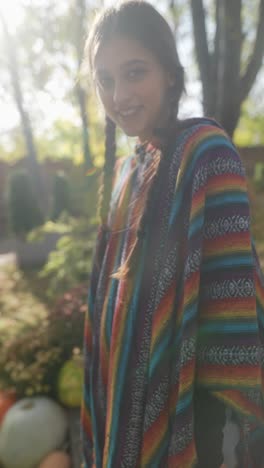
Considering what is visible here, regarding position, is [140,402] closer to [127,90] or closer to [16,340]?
[127,90]

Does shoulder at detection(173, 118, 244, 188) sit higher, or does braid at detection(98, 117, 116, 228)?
braid at detection(98, 117, 116, 228)

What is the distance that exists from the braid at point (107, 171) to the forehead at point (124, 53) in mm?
380

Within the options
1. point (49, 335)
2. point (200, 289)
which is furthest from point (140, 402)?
point (49, 335)

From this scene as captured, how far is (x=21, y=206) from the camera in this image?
1127 cm

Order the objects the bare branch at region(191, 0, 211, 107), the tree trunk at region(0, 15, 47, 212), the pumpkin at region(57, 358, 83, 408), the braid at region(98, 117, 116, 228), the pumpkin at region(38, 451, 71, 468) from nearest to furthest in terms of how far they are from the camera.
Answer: the braid at region(98, 117, 116, 228)
the pumpkin at region(38, 451, 71, 468)
the pumpkin at region(57, 358, 83, 408)
the bare branch at region(191, 0, 211, 107)
the tree trunk at region(0, 15, 47, 212)

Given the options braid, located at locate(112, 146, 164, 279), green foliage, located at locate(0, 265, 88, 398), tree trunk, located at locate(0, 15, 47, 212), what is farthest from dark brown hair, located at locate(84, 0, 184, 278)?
tree trunk, located at locate(0, 15, 47, 212)

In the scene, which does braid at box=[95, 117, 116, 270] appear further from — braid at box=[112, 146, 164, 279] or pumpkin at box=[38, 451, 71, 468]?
pumpkin at box=[38, 451, 71, 468]

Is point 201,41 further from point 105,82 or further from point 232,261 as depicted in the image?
point 232,261

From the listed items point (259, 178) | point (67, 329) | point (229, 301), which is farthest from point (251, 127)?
point (229, 301)

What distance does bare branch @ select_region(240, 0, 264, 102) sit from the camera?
4227 mm

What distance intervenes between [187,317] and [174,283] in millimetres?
103

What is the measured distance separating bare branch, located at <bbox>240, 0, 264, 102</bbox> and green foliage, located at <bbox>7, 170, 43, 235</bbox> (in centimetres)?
793

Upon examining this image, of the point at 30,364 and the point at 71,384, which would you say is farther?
the point at 30,364

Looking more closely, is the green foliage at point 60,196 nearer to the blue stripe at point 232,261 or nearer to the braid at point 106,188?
the braid at point 106,188
